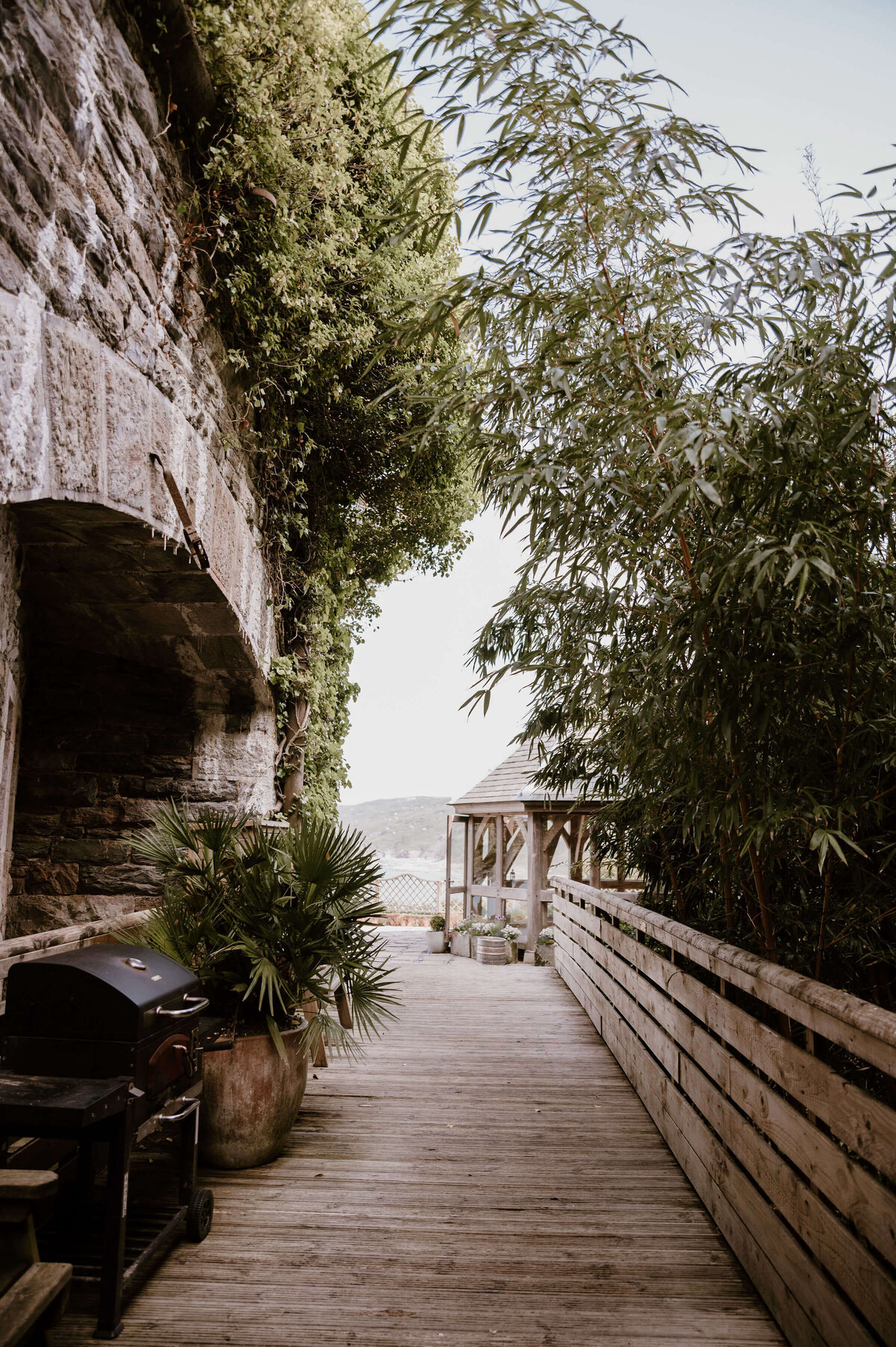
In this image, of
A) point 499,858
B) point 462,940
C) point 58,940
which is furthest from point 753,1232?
point 499,858

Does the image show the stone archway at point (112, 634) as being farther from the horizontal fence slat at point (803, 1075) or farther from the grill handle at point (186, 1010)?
the horizontal fence slat at point (803, 1075)

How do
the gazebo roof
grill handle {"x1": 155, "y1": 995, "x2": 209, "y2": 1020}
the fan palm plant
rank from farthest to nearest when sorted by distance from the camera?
the gazebo roof, the fan palm plant, grill handle {"x1": 155, "y1": 995, "x2": 209, "y2": 1020}

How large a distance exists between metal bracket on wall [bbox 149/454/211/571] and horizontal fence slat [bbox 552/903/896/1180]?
2.49 meters

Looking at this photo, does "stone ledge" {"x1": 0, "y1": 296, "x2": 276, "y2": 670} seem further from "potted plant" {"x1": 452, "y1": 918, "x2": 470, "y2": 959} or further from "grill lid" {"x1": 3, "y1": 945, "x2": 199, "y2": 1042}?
"potted plant" {"x1": 452, "y1": 918, "x2": 470, "y2": 959}

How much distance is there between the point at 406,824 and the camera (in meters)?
37.3

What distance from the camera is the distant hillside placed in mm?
33938

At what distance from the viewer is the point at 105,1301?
1970 mm

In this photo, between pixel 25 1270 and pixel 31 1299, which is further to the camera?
pixel 25 1270

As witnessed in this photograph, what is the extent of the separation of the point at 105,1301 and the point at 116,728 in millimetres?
2927

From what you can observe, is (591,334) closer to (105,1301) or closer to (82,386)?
(82,386)

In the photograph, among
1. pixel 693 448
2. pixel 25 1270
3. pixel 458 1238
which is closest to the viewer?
pixel 25 1270

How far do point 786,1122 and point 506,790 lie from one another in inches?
349

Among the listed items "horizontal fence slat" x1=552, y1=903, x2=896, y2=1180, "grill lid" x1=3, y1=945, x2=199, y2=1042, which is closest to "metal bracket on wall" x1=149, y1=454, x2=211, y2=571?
"grill lid" x1=3, y1=945, x2=199, y2=1042

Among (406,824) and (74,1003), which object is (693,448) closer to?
(74,1003)
